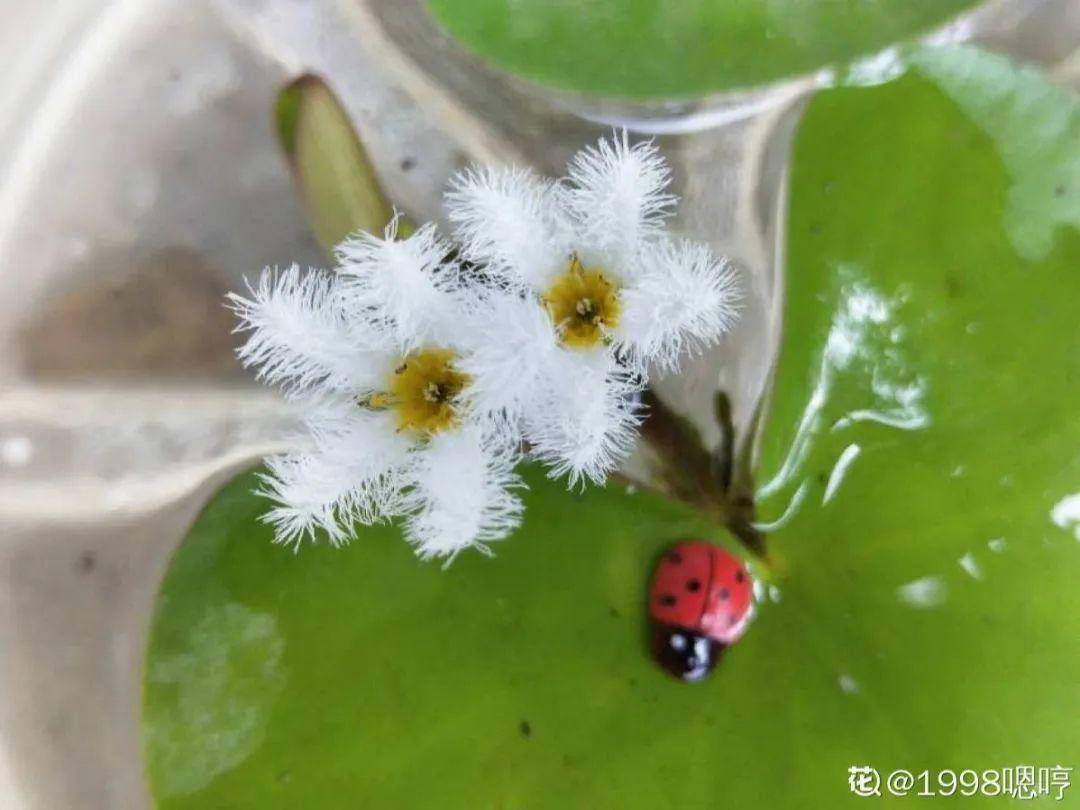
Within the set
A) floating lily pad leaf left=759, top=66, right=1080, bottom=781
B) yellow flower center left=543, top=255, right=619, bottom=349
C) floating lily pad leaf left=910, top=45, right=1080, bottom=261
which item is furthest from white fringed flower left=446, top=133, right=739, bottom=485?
floating lily pad leaf left=910, top=45, right=1080, bottom=261

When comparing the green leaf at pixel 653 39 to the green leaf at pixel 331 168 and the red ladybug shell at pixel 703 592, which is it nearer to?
the green leaf at pixel 331 168

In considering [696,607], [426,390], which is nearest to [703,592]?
[696,607]

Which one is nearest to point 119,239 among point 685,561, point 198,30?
point 198,30

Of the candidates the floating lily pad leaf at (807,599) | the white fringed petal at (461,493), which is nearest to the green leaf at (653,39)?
the floating lily pad leaf at (807,599)

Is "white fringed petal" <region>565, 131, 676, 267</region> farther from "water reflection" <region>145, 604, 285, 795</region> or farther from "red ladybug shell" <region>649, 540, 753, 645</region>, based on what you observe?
"water reflection" <region>145, 604, 285, 795</region>

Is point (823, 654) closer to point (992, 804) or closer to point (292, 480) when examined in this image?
point (992, 804)

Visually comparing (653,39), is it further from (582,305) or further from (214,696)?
(214,696)
